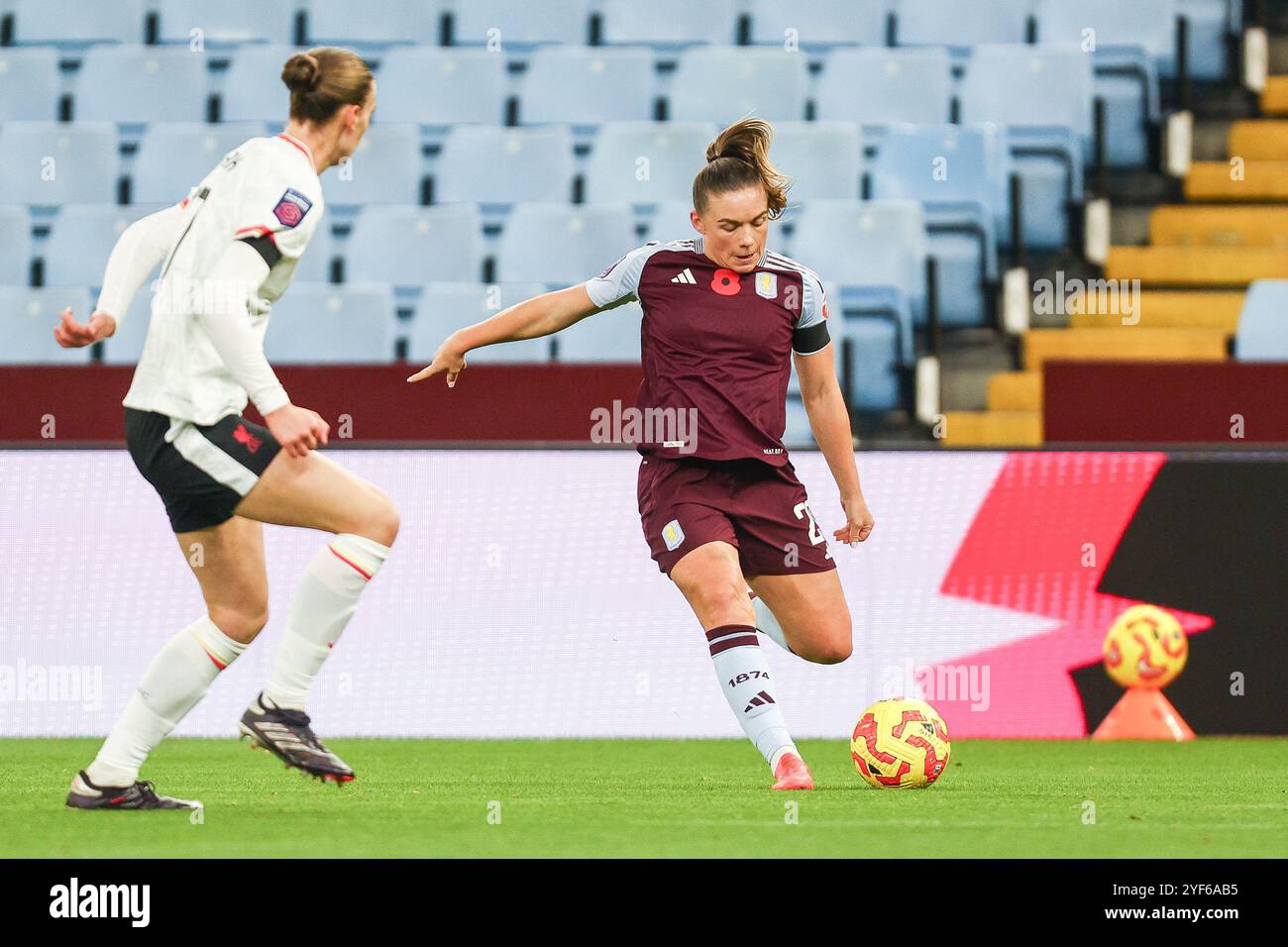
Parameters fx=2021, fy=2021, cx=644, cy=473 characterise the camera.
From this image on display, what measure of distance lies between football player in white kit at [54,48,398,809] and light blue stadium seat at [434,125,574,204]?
6.14m

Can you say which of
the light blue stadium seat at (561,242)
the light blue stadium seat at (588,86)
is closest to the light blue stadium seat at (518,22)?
the light blue stadium seat at (588,86)

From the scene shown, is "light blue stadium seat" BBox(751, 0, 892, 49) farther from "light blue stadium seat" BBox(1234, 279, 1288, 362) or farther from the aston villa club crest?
the aston villa club crest

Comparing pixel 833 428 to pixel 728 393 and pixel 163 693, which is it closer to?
pixel 728 393

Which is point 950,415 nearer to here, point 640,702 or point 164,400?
point 640,702

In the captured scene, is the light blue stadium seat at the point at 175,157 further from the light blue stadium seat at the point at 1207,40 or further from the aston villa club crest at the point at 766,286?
the aston villa club crest at the point at 766,286

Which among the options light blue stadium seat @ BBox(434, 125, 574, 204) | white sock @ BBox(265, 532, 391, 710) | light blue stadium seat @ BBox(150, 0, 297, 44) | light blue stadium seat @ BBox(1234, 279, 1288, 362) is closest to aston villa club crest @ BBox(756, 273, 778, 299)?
white sock @ BBox(265, 532, 391, 710)

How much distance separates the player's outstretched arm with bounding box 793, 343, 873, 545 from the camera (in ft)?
19.2

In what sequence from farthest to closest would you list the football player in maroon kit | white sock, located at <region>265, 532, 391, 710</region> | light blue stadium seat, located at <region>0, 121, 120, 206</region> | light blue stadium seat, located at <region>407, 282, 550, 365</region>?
light blue stadium seat, located at <region>0, 121, 120, 206</region> < light blue stadium seat, located at <region>407, 282, 550, 365</region> < the football player in maroon kit < white sock, located at <region>265, 532, 391, 710</region>

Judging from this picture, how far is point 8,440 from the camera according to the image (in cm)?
829

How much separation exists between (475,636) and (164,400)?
3.24 meters

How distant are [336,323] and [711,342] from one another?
4.59 m

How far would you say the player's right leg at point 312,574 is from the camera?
16.0 ft

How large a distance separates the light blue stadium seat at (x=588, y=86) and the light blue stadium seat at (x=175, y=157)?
1.67 m
